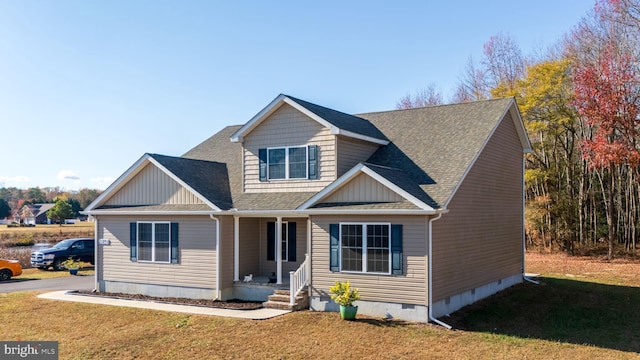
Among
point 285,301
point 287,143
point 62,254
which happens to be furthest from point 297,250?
point 62,254

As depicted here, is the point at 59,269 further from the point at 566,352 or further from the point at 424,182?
the point at 566,352

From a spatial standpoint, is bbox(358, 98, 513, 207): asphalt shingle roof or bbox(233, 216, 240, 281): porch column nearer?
bbox(358, 98, 513, 207): asphalt shingle roof

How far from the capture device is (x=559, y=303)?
54.7 ft

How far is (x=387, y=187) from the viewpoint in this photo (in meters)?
14.3

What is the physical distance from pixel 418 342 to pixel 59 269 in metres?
22.0

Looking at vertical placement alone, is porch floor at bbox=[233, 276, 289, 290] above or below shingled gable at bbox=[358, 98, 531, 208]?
below

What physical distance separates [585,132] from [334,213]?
81.5ft

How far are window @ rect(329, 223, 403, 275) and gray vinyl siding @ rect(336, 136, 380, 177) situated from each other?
8.79 feet

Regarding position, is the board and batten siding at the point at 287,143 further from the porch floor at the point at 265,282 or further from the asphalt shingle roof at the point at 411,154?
the porch floor at the point at 265,282

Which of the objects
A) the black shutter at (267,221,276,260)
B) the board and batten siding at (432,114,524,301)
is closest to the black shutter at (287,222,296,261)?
the black shutter at (267,221,276,260)

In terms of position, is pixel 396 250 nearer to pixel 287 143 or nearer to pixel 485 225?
pixel 485 225

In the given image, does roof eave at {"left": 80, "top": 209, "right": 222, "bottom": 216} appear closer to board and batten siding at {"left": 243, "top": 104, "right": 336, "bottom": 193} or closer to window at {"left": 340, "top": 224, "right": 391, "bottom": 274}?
board and batten siding at {"left": 243, "top": 104, "right": 336, "bottom": 193}

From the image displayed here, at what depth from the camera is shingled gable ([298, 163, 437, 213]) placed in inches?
542

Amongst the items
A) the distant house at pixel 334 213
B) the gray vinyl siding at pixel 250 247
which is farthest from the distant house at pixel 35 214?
the gray vinyl siding at pixel 250 247
